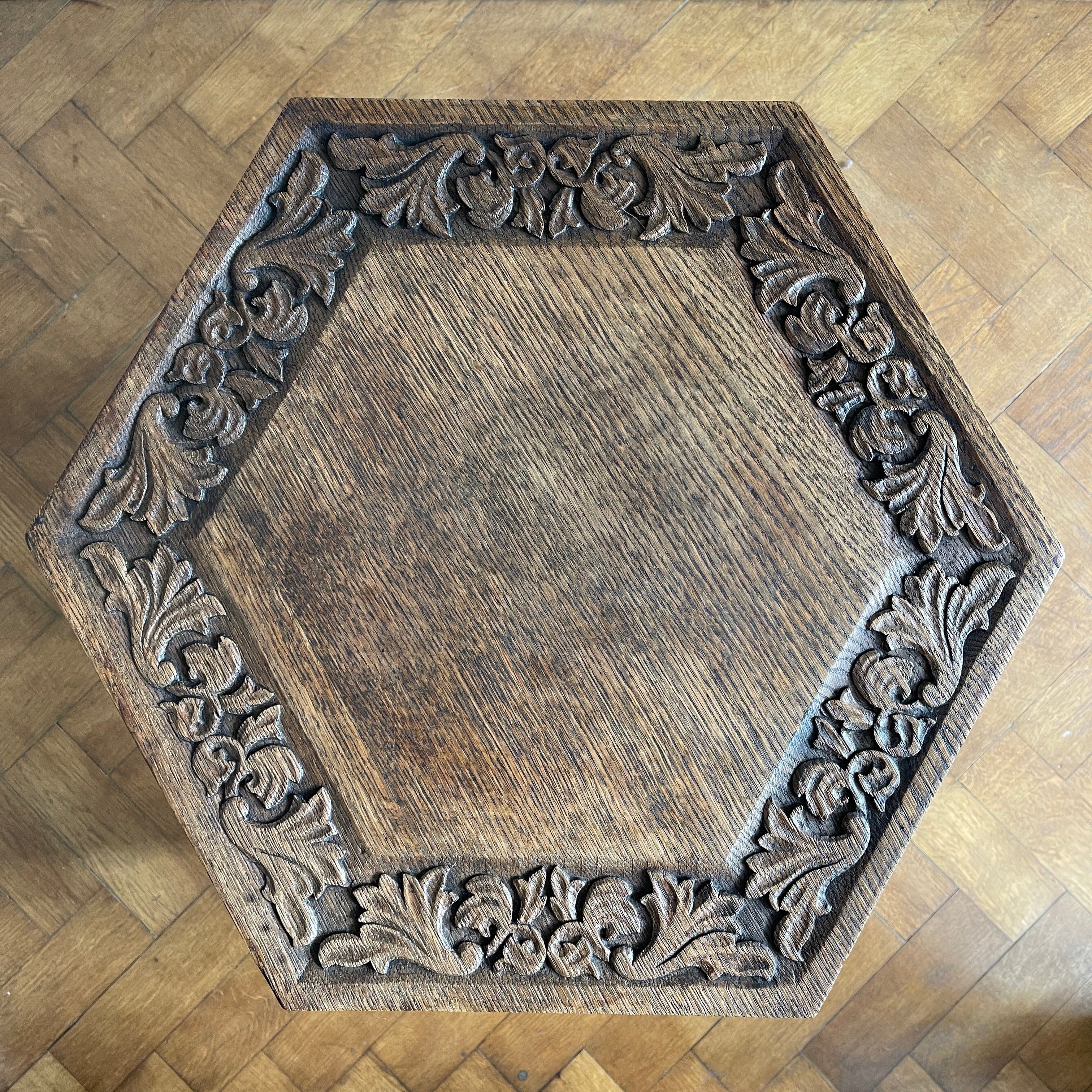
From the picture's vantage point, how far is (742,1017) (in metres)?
1.27

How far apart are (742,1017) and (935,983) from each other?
11.8 inches

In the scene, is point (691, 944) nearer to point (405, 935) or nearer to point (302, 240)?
point (405, 935)

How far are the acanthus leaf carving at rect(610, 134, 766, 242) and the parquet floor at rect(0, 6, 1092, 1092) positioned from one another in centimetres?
60

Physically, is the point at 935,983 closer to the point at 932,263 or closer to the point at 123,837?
the point at 932,263

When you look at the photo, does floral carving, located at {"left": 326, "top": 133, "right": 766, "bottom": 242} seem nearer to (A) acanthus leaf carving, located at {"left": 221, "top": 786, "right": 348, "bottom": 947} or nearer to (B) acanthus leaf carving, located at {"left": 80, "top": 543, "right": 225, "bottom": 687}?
(B) acanthus leaf carving, located at {"left": 80, "top": 543, "right": 225, "bottom": 687}

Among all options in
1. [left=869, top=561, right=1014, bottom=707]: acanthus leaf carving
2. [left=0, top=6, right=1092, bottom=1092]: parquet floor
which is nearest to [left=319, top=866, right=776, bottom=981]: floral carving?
[left=869, top=561, right=1014, bottom=707]: acanthus leaf carving

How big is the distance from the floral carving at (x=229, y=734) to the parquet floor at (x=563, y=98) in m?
0.56

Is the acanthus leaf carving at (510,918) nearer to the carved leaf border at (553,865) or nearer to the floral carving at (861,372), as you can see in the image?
the carved leaf border at (553,865)

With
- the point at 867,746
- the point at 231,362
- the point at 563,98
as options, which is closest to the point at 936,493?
the point at 867,746

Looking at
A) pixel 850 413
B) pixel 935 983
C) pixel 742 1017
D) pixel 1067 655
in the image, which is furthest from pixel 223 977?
pixel 1067 655

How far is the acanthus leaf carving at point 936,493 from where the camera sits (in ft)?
2.70

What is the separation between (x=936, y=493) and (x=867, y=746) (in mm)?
259

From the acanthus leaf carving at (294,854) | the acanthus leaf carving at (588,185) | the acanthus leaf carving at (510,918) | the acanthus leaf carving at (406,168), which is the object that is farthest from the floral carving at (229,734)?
the acanthus leaf carving at (588,185)

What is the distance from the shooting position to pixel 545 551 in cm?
84
